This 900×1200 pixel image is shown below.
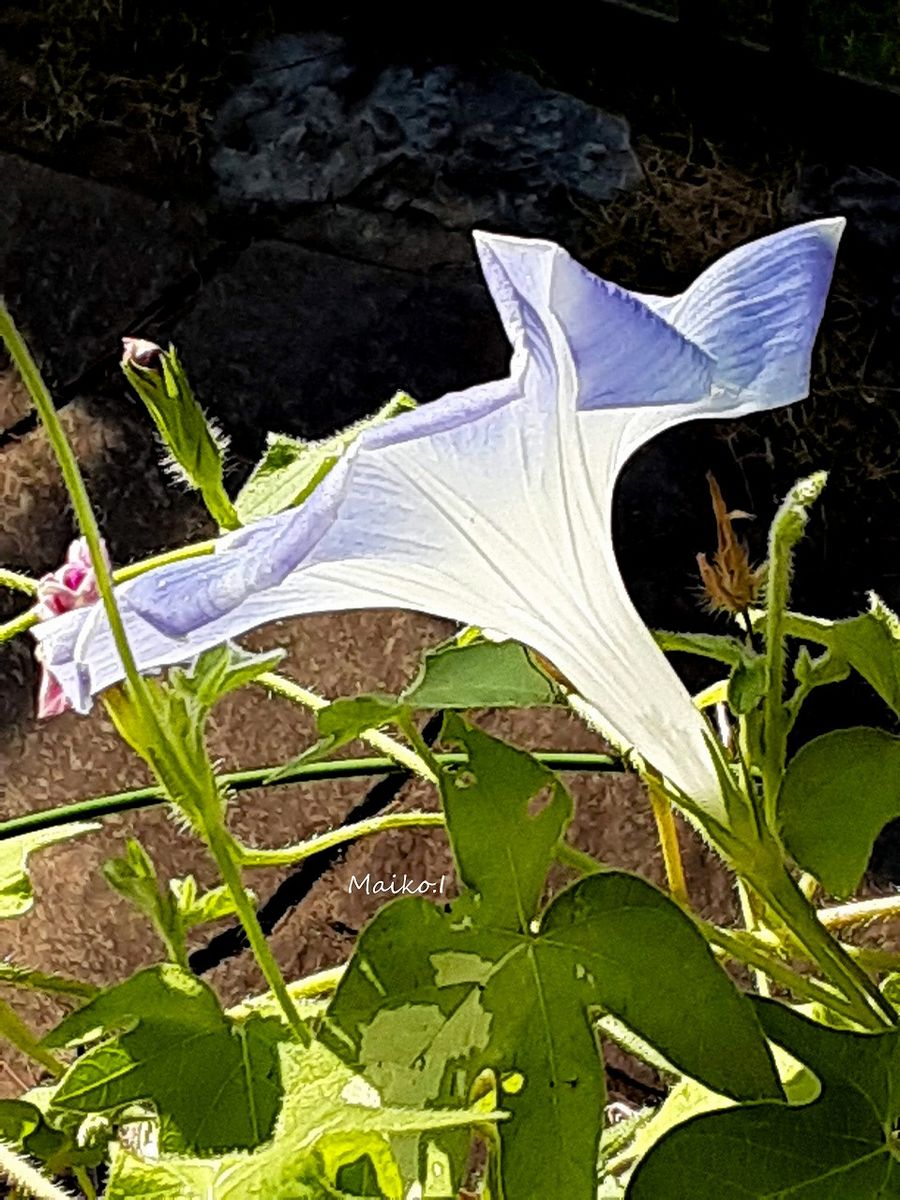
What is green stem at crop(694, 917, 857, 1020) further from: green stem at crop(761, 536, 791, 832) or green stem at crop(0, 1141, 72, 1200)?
green stem at crop(0, 1141, 72, 1200)

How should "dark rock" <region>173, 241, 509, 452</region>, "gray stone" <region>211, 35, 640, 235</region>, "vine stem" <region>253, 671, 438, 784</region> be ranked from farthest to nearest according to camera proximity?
"gray stone" <region>211, 35, 640, 235</region> < "dark rock" <region>173, 241, 509, 452</region> < "vine stem" <region>253, 671, 438, 784</region>

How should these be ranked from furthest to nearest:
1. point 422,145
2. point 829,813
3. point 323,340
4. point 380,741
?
point 422,145 → point 323,340 → point 380,741 → point 829,813

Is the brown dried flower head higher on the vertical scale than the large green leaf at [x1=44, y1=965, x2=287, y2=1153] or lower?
higher

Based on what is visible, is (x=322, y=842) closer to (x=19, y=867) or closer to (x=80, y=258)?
(x=19, y=867)

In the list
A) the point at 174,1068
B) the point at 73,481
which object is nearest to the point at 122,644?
the point at 73,481

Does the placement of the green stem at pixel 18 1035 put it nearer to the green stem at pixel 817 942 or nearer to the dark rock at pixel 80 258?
the green stem at pixel 817 942

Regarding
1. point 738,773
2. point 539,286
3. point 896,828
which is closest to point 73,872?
point 896,828

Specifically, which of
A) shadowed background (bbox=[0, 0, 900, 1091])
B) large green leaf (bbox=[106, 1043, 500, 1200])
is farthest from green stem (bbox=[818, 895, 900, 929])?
shadowed background (bbox=[0, 0, 900, 1091])
